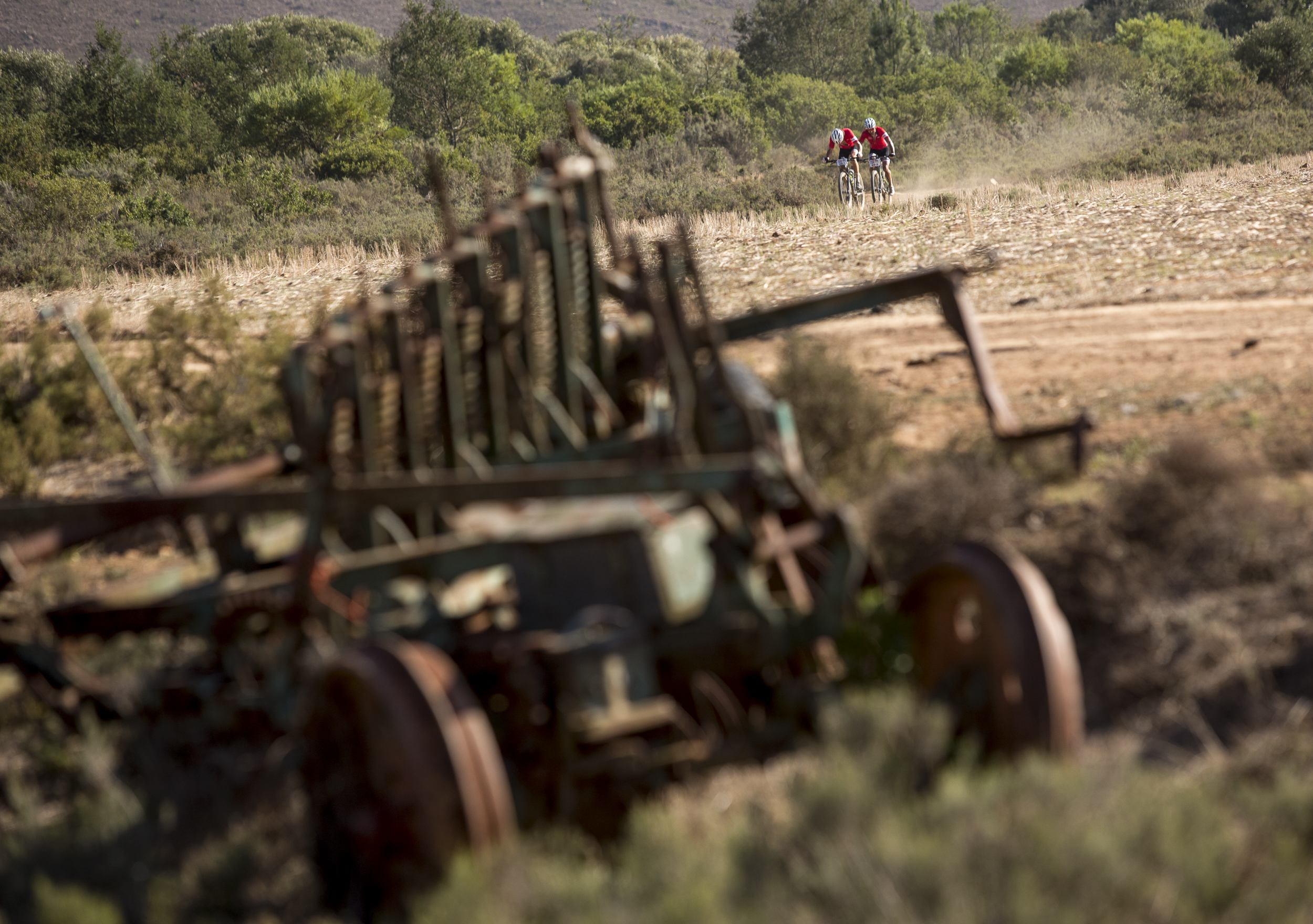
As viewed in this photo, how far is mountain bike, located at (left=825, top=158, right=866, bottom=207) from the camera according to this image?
79.8 feet

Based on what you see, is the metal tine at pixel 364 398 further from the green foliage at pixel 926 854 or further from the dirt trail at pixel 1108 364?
the dirt trail at pixel 1108 364

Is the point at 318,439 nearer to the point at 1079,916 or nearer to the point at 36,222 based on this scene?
the point at 1079,916

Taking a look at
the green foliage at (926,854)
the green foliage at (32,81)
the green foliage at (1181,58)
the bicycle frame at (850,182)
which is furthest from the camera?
the green foliage at (32,81)

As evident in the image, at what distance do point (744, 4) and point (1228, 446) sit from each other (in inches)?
5232

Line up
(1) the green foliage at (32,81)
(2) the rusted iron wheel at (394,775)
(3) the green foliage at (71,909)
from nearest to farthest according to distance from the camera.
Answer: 1. (2) the rusted iron wheel at (394,775)
2. (3) the green foliage at (71,909)
3. (1) the green foliage at (32,81)

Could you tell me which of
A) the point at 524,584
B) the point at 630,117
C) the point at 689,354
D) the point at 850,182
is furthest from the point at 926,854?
the point at 630,117

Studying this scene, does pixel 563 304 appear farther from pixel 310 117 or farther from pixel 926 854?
pixel 310 117

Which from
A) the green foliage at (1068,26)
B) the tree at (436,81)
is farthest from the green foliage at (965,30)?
the tree at (436,81)

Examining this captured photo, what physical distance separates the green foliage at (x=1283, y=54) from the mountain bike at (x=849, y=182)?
82.3ft

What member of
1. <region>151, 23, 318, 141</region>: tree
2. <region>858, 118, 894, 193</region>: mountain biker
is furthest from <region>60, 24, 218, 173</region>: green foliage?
<region>858, 118, 894, 193</region>: mountain biker

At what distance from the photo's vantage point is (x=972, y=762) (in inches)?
148

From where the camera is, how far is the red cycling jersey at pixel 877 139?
2456 cm

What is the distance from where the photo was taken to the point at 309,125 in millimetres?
40094

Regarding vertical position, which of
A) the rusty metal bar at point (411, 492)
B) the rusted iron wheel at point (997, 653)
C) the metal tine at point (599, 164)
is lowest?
the rusted iron wheel at point (997, 653)
